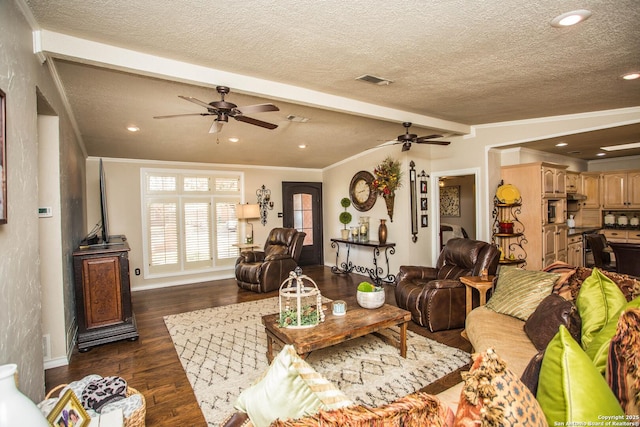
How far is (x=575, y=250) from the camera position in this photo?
5777 mm

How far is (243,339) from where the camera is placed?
351 cm

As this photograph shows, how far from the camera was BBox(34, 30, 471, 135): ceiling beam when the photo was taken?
7.38 ft

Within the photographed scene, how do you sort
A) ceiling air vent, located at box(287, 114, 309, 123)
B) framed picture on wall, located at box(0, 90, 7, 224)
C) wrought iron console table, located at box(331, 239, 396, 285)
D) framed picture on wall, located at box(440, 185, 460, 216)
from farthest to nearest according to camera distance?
framed picture on wall, located at box(440, 185, 460, 216) < wrought iron console table, located at box(331, 239, 396, 285) < ceiling air vent, located at box(287, 114, 309, 123) < framed picture on wall, located at box(0, 90, 7, 224)

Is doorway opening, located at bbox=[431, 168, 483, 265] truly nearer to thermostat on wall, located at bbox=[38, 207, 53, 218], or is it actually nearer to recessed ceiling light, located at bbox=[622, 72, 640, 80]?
recessed ceiling light, located at bbox=[622, 72, 640, 80]

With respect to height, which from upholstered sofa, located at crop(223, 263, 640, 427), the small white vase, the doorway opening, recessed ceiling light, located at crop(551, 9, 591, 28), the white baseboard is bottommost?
the white baseboard

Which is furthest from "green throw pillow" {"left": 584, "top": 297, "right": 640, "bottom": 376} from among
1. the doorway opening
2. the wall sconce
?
the wall sconce

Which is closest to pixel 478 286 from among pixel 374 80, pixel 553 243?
pixel 374 80

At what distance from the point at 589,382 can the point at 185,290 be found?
5.93 metres

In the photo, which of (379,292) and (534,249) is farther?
(534,249)

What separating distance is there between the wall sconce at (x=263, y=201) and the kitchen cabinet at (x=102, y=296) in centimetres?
382

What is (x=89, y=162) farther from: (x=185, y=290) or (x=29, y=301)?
(x=29, y=301)

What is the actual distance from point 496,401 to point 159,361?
317cm

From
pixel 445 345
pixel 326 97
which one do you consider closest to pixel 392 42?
pixel 326 97

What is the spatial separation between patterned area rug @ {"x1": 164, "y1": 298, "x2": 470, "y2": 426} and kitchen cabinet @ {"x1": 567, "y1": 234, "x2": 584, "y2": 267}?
3.98 meters
